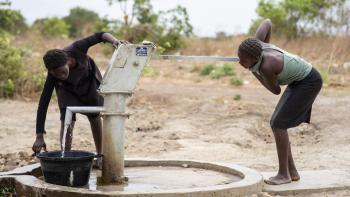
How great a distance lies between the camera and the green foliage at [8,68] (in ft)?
33.4

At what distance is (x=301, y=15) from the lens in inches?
690

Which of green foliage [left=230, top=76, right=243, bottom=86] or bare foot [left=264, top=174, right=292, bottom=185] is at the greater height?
green foliage [left=230, top=76, right=243, bottom=86]

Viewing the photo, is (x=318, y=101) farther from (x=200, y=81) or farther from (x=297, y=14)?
(x=297, y=14)

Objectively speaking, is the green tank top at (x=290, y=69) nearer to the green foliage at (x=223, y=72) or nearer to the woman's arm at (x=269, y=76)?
the woman's arm at (x=269, y=76)

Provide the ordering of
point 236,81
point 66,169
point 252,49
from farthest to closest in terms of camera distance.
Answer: point 236,81, point 252,49, point 66,169

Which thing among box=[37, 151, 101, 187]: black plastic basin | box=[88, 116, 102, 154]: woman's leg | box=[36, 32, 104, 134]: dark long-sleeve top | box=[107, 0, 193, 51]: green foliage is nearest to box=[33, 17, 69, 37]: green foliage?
box=[107, 0, 193, 51]: green foliage

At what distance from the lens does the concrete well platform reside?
4562 millimetres

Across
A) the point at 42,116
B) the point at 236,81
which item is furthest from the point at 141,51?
the point at 236,81

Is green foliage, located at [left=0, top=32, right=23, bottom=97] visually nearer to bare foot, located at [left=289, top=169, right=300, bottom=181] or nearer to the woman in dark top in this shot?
the woman in dark top

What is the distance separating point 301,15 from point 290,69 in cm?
1341

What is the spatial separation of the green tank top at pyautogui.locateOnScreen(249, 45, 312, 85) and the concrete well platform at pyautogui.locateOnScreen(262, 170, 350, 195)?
2.59ft

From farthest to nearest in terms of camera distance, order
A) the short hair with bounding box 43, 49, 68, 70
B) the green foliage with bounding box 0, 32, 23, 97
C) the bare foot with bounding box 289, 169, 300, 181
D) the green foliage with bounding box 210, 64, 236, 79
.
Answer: the green foliage with bounding box 210, 64, 236, 79 → the green foliage with bounding box 0, 32, 23, 97 → the bare foot with bounding box 289, 169, 300, 181 → the short hair with bounding box 43, 49, 68, 70

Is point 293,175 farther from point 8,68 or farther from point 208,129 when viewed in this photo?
point 8,68

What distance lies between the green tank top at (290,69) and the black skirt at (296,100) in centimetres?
5
